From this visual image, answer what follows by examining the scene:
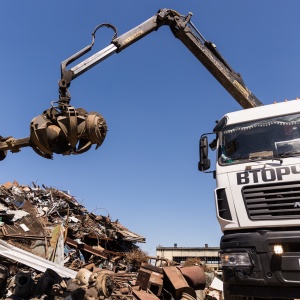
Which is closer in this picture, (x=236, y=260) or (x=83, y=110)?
(x=236, y=260)

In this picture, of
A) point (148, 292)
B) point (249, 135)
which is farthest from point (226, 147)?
point (148, 292)

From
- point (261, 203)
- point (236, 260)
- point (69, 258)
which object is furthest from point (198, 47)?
point (69, 258)

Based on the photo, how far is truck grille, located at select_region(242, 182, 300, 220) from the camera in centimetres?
475

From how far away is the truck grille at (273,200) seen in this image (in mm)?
4746

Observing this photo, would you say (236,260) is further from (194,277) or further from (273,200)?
(194,277)

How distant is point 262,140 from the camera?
5633mm

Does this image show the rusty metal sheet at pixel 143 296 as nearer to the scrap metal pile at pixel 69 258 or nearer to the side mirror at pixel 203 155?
the scrap metal pile at pixel 69 258

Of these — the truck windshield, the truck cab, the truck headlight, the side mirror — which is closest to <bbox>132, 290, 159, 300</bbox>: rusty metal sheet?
the truck cab

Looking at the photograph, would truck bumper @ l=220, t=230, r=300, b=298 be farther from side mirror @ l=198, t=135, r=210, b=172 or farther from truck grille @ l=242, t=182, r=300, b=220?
side mirror @ l=198, t=135, r=210, b=172

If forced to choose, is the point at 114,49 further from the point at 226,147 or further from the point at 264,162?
the point at 264,162

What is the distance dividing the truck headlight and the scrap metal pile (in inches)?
192

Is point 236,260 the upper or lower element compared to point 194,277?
lower

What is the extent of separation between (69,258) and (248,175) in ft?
37.5

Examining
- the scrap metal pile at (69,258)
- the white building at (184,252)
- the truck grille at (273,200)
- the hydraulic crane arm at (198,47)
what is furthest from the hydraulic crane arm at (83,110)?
the white building at (184,252)
